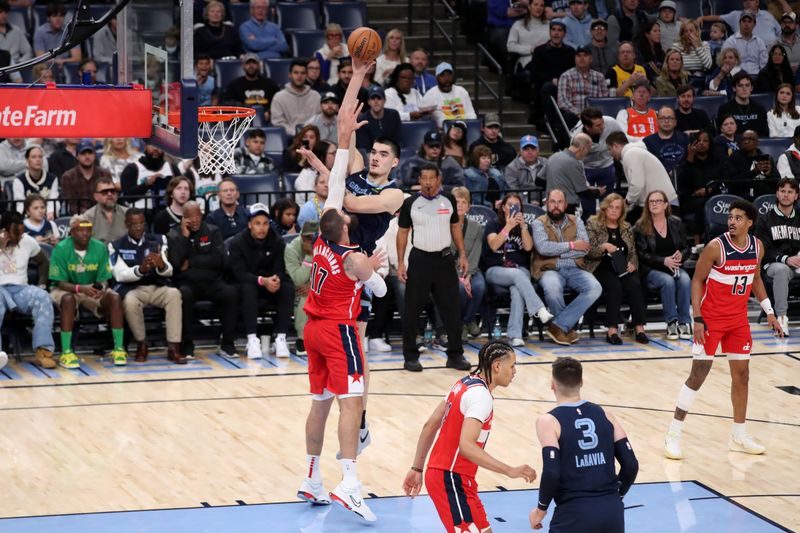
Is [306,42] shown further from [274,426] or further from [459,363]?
[274,426]

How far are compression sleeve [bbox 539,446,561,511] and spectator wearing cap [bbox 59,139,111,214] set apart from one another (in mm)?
8375

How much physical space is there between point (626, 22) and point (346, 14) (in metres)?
4.07

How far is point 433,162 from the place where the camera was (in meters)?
14.3

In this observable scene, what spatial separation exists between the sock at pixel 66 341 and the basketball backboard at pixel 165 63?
365 centimetres

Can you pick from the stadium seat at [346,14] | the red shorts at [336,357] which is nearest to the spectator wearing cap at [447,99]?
the stadium seat at [346,14]

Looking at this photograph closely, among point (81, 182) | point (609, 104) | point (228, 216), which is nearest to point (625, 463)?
point (228, 216)

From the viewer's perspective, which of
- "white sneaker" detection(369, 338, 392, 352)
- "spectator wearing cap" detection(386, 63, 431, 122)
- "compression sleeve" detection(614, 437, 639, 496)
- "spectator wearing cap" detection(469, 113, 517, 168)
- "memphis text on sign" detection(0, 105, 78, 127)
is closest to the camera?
"compression sleeve" detection(614, 437, 639, 496)

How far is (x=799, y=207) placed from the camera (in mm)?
14312

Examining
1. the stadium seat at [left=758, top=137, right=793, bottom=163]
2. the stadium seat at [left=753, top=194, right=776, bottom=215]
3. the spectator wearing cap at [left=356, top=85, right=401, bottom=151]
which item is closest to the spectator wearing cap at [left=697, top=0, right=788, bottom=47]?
the stadium seat at [left=758, top=137, right=793, bottom=163]

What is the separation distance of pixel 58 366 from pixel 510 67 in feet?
27.4

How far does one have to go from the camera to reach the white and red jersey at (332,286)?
8453 mm

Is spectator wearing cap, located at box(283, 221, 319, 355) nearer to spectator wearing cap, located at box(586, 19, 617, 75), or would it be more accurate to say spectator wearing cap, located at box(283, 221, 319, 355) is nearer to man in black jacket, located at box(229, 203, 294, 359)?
man in black jacket, located at box(229, 203, 294, 359)

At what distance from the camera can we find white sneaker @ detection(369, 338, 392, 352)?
13.2 metres

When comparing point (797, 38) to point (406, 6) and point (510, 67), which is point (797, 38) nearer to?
point (510, 67)
